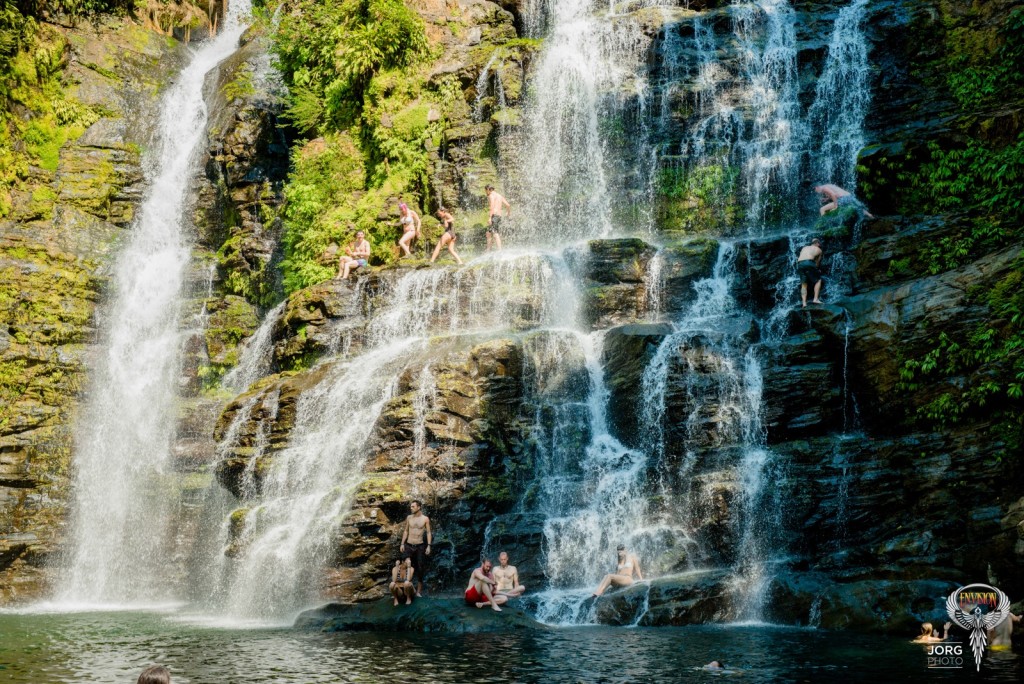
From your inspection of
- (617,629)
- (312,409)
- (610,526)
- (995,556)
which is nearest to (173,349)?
(312,409)

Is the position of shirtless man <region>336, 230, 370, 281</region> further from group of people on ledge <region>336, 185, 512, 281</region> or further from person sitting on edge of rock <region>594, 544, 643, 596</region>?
person sitting on edge of rock <region>594, 544, 643, 596</region>

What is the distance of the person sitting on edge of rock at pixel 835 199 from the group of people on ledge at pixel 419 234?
25.8 feet

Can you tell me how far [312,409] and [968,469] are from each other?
11.9m

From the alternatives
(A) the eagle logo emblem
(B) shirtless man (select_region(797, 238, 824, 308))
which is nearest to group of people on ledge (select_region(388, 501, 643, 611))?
(A) the eagle logo emblem

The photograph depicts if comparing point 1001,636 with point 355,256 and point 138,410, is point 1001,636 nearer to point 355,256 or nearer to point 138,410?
point 355,256

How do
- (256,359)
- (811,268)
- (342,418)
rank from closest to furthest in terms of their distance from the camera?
(811,268) → (342,418) → (256,359)

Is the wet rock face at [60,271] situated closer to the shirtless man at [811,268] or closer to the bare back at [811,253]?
the shirtless man at [811,268]

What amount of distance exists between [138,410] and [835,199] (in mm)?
17568

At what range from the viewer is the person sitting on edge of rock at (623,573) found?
14328mm

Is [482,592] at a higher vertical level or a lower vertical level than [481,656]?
higher

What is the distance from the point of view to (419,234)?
24641mm

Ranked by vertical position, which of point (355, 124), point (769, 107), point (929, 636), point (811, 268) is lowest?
point (929, 636)

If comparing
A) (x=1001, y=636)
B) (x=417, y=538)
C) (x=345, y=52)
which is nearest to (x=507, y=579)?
(x=417, y=538)

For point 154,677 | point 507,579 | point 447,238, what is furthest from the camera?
point 447,238
